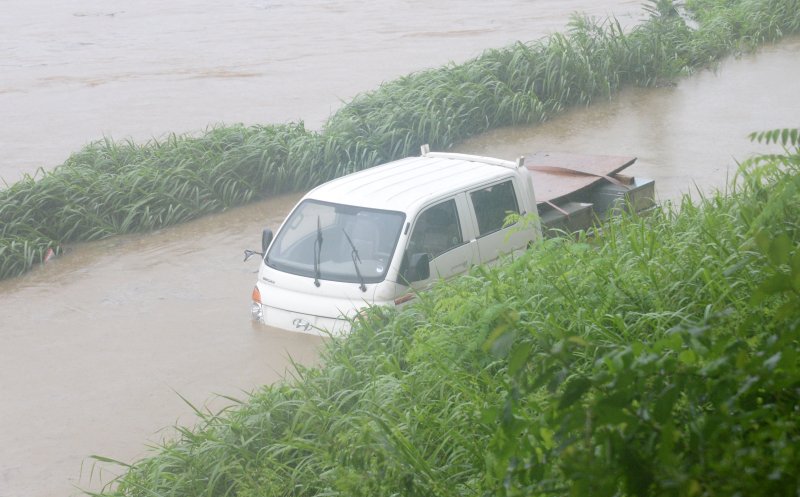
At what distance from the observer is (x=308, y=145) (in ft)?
48.8

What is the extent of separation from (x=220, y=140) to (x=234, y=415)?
30.8 ft

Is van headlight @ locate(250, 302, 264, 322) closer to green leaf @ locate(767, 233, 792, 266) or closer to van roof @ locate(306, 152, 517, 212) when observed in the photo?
van roof @ locate(306, 152, 517, 212)

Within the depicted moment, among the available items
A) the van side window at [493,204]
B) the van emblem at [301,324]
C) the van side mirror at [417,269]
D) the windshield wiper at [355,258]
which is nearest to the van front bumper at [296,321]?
the van emblem at [301,324]

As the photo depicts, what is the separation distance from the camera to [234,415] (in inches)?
241

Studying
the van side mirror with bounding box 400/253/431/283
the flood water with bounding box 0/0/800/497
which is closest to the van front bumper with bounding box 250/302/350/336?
the flood water with bounding box 0/0/800/497

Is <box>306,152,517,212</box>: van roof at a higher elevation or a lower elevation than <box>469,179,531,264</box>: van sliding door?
higher

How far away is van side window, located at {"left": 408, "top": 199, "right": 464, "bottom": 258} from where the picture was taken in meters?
8.16

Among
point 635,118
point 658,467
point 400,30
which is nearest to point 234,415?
point 658,467

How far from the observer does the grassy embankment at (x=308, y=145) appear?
13383 millimetres

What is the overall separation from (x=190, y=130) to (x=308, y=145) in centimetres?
500

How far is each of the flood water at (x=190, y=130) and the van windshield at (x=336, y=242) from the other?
62 centimetres

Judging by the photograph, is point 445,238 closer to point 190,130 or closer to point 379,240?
point 379,240

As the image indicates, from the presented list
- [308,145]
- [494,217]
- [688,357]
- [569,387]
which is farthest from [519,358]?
[308,145]

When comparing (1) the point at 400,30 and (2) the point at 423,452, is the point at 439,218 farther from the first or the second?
(1) the point at 400,30
